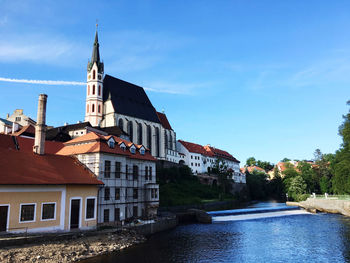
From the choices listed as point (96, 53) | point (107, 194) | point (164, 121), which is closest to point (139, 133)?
point (164, 121)

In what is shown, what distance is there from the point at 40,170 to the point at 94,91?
2206 inches

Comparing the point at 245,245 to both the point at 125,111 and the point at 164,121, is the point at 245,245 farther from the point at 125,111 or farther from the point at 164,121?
the point at 164,121

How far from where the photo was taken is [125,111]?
85562 millimetres

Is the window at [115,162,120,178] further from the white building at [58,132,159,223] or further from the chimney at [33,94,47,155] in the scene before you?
the chimney at [33,94,47,155]

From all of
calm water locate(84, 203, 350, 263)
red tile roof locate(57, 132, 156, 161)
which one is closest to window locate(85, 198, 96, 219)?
red tile roof locate(57, 132, 156, 161)

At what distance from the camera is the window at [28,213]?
2667cm

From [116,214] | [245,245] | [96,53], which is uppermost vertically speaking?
[96,53]

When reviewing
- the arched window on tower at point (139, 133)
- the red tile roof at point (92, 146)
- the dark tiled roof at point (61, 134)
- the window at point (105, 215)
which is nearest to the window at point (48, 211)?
the window at point (105, 215)

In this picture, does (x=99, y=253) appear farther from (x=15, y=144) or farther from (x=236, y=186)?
(x=236, y=186)

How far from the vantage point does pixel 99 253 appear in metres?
25.7

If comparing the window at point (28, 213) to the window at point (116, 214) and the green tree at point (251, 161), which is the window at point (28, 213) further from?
the green tree at point (251, 161)

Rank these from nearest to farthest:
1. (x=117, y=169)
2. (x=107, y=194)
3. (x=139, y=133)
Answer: (x=107, y=194)
(x=117, y=169)
(x=139, y=133)

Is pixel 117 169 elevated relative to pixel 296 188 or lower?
elevated

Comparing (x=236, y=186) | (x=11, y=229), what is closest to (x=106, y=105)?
(x=236, y=186)
